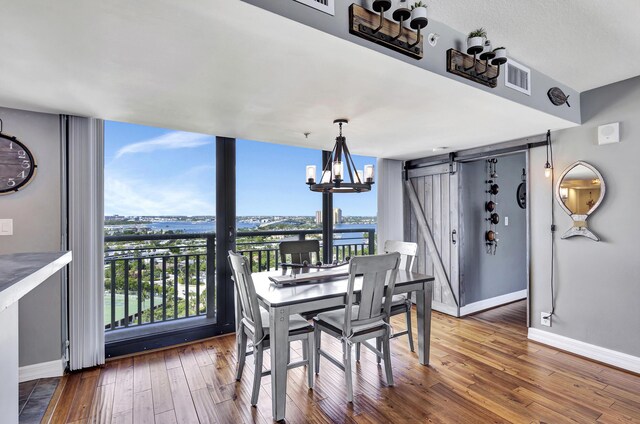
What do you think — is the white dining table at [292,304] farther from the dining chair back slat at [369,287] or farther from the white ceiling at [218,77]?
the white ceiling at [218,77]

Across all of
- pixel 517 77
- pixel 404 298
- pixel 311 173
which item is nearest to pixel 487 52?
pixel 517 77

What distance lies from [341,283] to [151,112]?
6.92 ft

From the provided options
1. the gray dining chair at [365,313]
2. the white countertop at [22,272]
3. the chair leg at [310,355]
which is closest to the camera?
the white countertop at [22,272]

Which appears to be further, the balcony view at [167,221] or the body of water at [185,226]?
the body of water at [185,226]

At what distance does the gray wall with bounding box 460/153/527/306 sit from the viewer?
4.38m

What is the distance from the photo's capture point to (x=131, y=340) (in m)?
3.17

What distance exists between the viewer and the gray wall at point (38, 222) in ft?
8.59

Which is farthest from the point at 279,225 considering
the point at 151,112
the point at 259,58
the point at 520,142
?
the point at 520,142

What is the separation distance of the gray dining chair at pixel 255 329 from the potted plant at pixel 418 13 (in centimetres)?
178

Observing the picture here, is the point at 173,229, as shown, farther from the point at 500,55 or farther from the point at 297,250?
the point at 500,55

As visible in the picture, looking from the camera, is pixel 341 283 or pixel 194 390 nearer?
pixel 194 390

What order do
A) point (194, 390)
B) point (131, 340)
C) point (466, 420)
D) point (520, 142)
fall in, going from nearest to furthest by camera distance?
1. point (466, 420)
2. point (194, 390)
3. point (131, 340)
4. point (520, 142)

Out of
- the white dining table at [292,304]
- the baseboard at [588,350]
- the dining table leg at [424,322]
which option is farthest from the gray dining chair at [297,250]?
the baseboard at [588,350]

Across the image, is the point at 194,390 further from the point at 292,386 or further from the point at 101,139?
the point at 101,139
